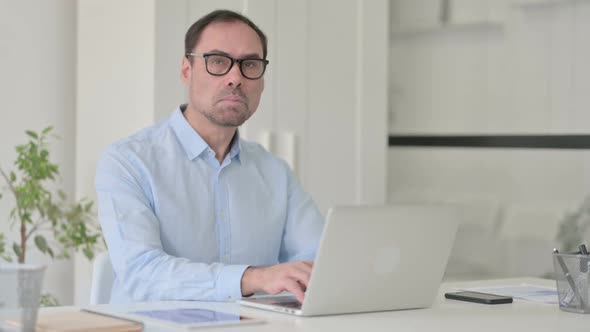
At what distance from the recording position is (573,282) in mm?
2066

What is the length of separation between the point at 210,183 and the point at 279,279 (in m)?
0.67

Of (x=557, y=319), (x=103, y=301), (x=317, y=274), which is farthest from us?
(x=103, y=301)

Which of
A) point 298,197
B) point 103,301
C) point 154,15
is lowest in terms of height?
point 103,301

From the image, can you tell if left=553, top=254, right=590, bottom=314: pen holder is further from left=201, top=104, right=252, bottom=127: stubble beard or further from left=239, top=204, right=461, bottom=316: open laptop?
left=201, top=104, right=252, bottom=127: stubble beard

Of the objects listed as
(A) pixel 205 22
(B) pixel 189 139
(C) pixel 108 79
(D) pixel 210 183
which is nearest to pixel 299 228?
(D) pixel 210 183

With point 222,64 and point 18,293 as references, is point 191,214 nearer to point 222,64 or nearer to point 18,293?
point 222,64

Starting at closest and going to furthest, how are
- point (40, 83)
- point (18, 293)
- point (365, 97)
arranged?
1. point (18, 293)
2. point (40, 83)
3. point (365, 97)

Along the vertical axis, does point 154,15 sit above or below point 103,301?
above

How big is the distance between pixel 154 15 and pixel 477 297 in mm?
1759

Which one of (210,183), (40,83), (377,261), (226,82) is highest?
(40,83)

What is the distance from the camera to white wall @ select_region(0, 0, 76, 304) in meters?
3.69

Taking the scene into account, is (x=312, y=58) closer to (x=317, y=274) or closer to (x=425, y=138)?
(x=425, y=138)

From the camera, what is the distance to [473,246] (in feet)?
14.2

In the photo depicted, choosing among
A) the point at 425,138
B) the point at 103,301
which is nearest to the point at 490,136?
the point at 425,138
